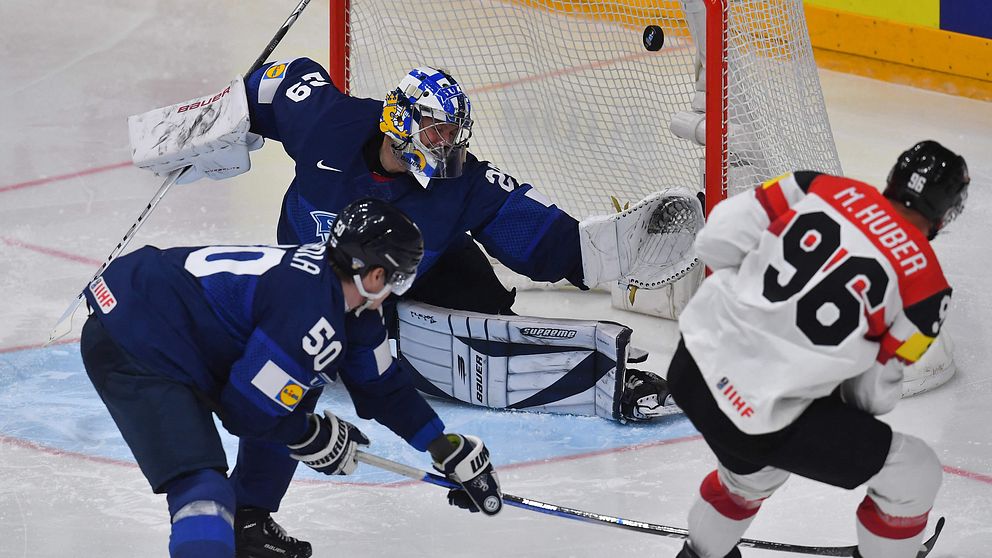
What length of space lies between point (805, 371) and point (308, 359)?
900 millimetres

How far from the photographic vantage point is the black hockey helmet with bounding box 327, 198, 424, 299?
2516mm

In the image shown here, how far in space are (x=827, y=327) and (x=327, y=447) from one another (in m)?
1.03

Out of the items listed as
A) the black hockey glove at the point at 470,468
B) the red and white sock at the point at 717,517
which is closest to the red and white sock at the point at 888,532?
the red and white sock at the point at 717,517

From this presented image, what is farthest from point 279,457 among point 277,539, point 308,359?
point 308,359

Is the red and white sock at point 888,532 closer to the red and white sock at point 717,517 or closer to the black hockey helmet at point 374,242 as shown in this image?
the red and white sock at point 717,517

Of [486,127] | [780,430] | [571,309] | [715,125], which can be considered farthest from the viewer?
[486,127]

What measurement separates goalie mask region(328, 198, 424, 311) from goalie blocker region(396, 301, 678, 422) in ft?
3.44

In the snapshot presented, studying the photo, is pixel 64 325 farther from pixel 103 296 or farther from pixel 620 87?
pixel 620 87

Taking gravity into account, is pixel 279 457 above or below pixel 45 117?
above

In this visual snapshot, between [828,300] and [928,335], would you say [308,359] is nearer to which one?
[828,300]

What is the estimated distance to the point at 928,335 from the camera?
7.47ft

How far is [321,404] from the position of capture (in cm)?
373

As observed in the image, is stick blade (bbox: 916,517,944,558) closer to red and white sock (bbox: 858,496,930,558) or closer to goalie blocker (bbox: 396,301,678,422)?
red and white sock (bbox: 858,496,930,558)

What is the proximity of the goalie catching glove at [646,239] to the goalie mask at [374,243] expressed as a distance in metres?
1.12
